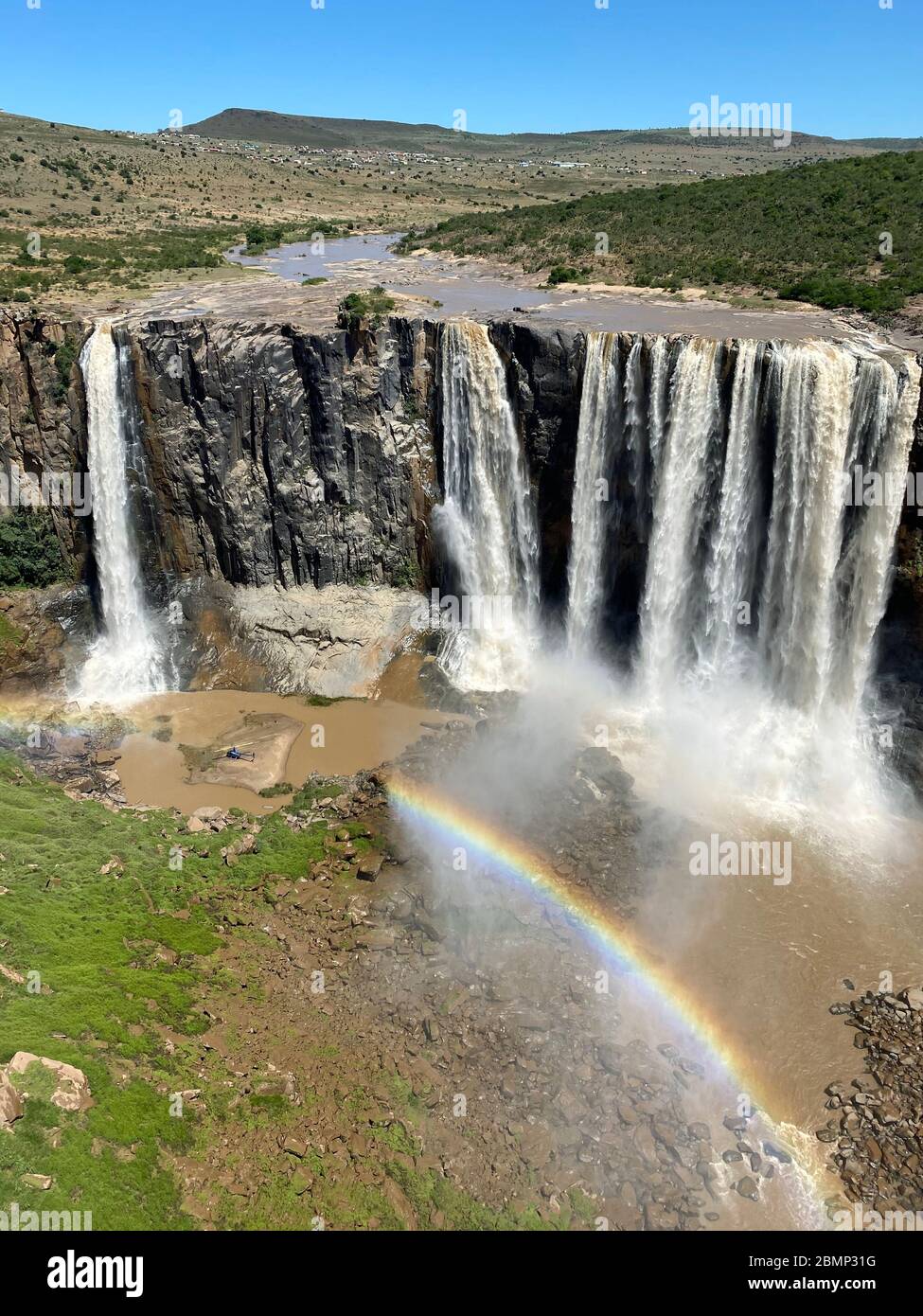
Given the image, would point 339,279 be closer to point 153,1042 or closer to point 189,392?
point 189,392

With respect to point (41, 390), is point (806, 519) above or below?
below

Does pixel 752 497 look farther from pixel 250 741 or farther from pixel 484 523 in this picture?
pixel 250 741

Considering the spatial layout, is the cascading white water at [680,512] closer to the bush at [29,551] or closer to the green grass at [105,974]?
the green grass at [105,974]

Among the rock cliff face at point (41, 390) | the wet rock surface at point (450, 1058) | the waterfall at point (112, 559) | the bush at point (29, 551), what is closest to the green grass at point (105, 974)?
→ the wet rock surface at point (450, 1058)

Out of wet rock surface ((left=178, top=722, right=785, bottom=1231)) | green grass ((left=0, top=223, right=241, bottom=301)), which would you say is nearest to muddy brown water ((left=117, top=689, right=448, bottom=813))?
wet rock surface ((left=178, top=722, right=785, bottom=1231))

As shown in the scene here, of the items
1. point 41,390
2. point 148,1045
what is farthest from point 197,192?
point 148,1045

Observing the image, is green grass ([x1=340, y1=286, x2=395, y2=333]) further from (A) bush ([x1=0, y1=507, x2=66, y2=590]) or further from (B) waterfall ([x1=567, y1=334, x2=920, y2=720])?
(A) bush ([x1=0, y1=507, x2=66, y2=590])
